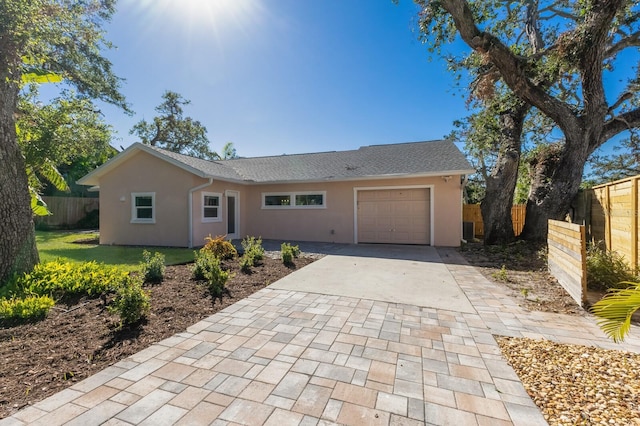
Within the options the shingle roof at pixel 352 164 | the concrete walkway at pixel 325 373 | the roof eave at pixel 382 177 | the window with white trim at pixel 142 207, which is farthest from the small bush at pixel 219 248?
the window with white trim at pixel 142 207

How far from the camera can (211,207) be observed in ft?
37.1

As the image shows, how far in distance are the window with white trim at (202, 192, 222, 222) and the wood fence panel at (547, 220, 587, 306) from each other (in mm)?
10701

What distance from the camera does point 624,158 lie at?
17.4 metres

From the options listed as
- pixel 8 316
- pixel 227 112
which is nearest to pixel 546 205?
pixel 8 316

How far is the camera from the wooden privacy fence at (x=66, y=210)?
54.8ft

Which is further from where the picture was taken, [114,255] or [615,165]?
[615,165]

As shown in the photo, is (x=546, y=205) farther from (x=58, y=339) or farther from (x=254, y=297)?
(x=58, y=339)

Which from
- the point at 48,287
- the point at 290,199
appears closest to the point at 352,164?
the point at 290,199

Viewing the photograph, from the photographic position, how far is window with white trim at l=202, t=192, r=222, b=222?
35.7 feet

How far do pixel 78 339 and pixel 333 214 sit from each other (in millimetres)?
9366

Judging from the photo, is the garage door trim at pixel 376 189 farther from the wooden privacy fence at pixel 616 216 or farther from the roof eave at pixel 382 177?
the wooden privacy fence at pixel 616 216

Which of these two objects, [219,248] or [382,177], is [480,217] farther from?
[219,248]

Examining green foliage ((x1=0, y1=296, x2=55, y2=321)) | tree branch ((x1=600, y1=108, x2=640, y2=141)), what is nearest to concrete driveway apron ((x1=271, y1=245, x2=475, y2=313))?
green foliage ((x1=0, y1=296, x2=55, y2=321))

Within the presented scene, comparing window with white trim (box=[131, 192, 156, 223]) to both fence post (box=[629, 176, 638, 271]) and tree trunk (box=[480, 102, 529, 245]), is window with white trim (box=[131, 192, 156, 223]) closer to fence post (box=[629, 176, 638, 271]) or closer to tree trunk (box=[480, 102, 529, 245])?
tree trunk (box=[480, 102, 529, 245])
